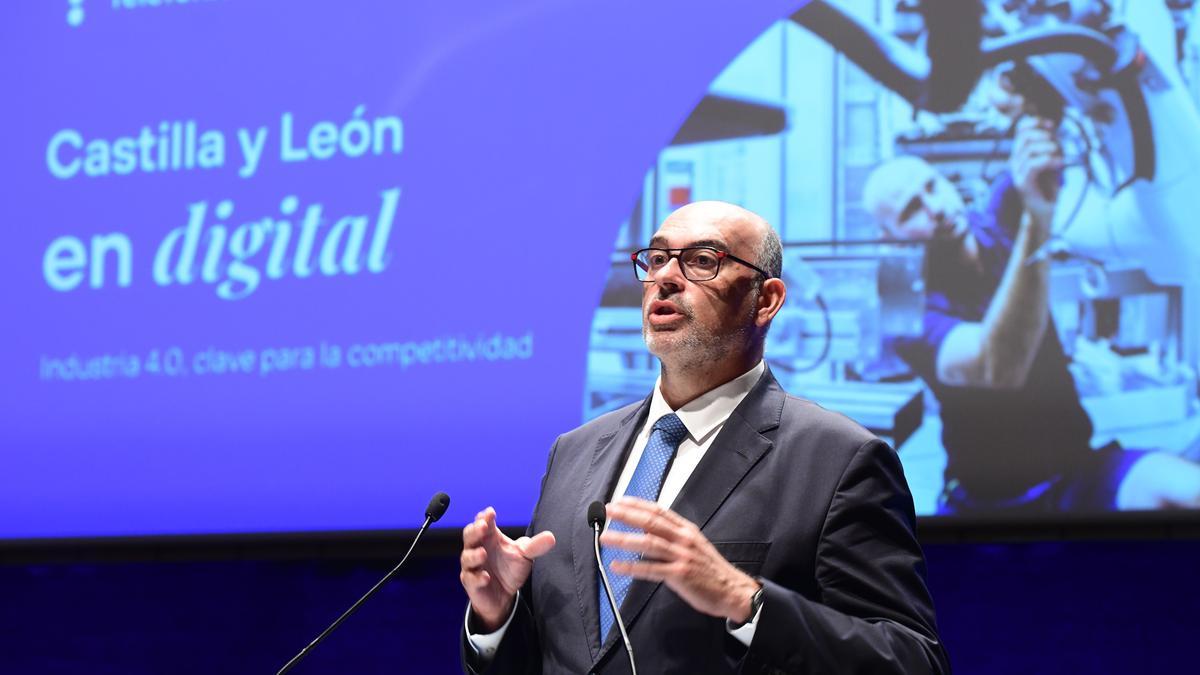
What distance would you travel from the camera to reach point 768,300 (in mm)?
2051

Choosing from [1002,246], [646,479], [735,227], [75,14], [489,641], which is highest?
[75,14]

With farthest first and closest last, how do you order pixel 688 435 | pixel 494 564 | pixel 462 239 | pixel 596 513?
pixel 462 239 → pixel 688 435 → pixel 494 564 → pixel 596 513

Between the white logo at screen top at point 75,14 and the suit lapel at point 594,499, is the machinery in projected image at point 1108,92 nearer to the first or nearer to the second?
the suit lapel at point 594,499

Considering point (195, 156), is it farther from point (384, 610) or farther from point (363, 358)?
point (384, 610)

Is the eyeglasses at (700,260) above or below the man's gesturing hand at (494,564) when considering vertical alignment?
above

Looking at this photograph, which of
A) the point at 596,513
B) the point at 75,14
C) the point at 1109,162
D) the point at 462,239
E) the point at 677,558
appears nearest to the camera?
the point at 677,558

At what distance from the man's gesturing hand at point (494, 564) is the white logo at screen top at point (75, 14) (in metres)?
2.77

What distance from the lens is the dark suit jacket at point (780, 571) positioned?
1607 mm

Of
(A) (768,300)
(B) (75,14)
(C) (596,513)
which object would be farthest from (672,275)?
(B) (75,14)

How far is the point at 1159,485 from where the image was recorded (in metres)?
2.96

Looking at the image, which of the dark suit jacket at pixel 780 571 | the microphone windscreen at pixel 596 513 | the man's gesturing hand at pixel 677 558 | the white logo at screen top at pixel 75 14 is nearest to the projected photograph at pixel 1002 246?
the dark suit jacket at pixel 780 571

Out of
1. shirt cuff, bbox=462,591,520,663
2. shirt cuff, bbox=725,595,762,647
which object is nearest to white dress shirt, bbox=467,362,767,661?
shirt cuff, bbox=462,591,520,663

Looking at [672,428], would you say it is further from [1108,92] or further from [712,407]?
[1108,92]

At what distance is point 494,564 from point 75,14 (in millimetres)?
2827
